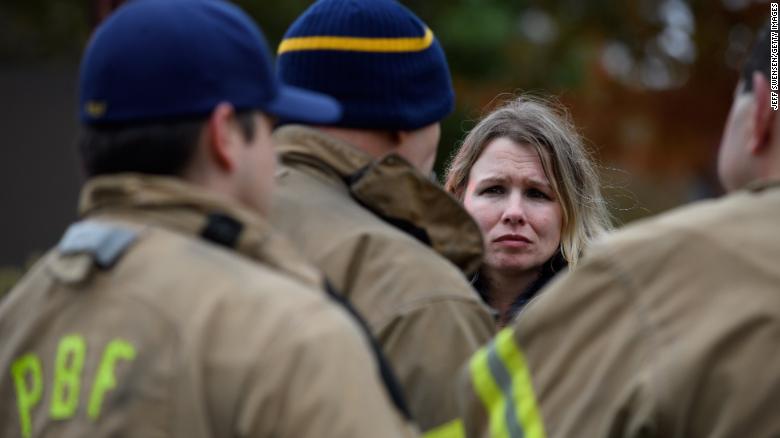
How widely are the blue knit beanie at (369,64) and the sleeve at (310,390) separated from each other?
1.22m

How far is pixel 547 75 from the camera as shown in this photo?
18.4 meters

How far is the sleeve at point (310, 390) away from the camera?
232 centimetres

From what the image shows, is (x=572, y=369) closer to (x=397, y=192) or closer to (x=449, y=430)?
(x=449, y=430)

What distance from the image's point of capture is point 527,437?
2.72 m

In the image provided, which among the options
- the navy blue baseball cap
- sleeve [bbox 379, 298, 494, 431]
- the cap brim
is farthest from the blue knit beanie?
the navy blue baseball cap

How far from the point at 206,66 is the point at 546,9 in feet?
56.9

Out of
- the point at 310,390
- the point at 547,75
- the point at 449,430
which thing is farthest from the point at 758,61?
the point at 547,75

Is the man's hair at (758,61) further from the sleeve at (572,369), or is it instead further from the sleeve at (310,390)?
the sleeve at (310,390)

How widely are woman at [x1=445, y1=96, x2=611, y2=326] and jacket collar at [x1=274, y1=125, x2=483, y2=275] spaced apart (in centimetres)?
117

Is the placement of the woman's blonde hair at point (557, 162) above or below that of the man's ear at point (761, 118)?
below

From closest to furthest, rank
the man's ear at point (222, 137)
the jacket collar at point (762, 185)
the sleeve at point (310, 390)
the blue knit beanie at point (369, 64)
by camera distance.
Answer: the sleeve at point (310, 390)
the man's ear at point (222, 137)
the jacket collar at point (762, 185)
the blue knit beanie at point (369, 64)

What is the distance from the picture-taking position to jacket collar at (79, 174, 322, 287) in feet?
8.38

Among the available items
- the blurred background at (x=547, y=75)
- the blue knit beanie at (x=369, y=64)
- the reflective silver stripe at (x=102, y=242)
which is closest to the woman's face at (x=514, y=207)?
the blue knit beanie at (x=369, y=64)

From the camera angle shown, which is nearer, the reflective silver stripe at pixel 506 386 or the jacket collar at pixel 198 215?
the jacket collar at pixel 198 215
